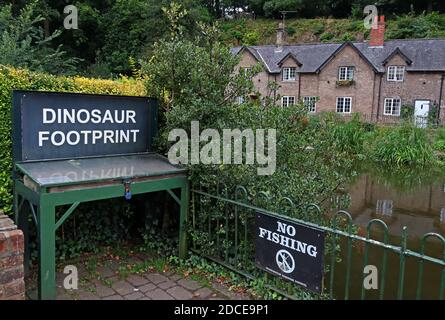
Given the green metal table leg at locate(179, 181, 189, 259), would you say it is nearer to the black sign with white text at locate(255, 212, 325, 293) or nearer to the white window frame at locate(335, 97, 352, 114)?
the black sign with white text at locate(255, 212, 325, 293)

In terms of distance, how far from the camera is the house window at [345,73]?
31.3 meters

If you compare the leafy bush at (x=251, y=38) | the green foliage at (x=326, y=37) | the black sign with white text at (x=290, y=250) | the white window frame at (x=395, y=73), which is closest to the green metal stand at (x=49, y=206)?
the black sign with white text at (x=290, y=250)

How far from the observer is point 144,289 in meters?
4.29

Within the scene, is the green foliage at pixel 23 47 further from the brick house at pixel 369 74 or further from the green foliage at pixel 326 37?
the green foliage at pixel 326 37

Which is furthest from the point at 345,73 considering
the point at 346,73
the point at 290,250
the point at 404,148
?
the point at 290,250

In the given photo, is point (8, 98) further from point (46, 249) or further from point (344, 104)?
point (344, 104)

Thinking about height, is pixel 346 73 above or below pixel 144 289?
above

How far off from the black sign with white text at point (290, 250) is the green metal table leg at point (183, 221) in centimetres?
103

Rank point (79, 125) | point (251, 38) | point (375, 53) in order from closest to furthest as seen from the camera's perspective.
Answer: point (79, 125) → point (375, 53) → point (251, 38)

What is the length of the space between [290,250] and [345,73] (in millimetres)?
30215

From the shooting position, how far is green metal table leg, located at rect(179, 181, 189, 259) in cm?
476

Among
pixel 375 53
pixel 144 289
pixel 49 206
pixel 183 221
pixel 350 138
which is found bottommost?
pixel 144 289
